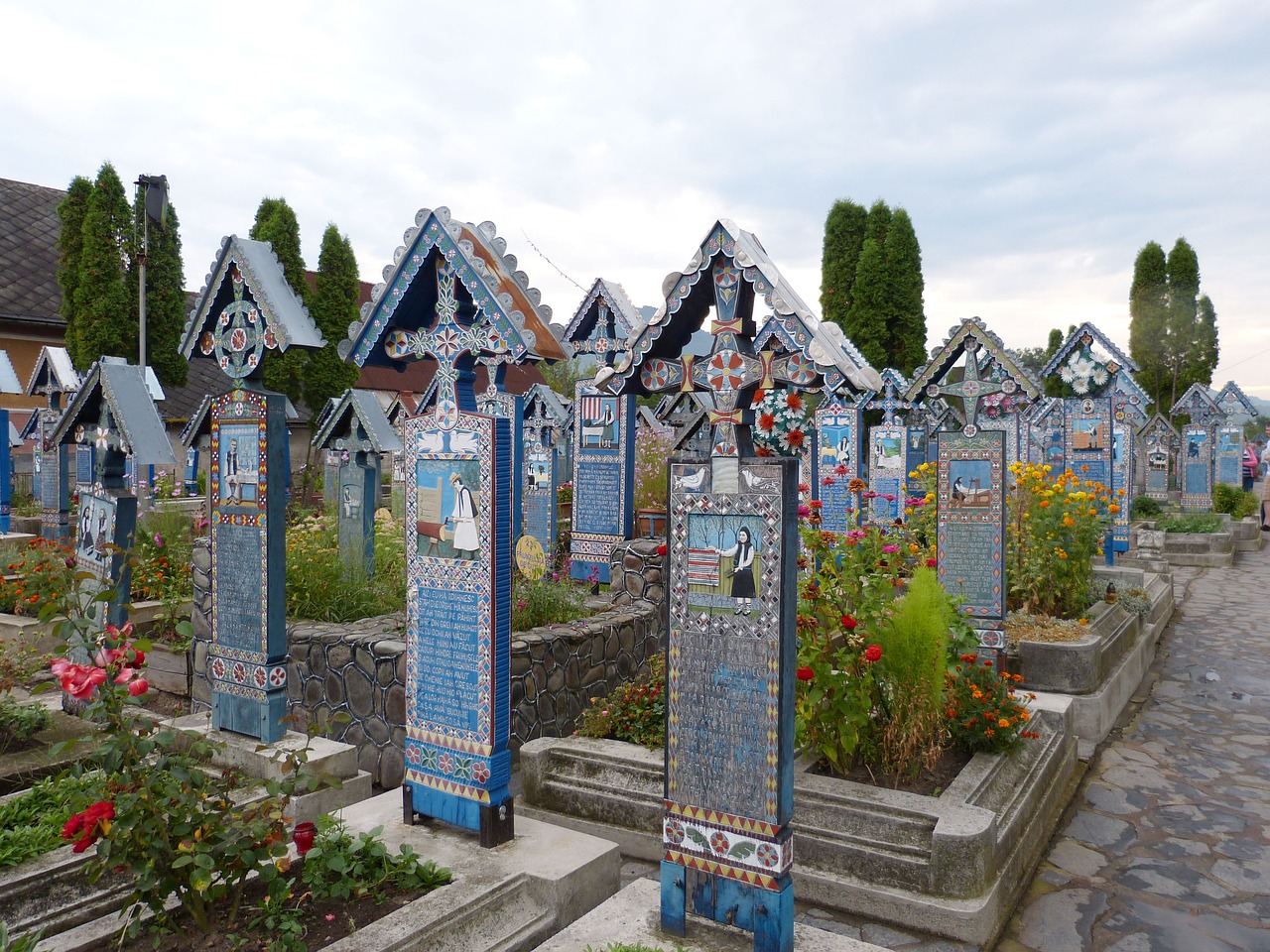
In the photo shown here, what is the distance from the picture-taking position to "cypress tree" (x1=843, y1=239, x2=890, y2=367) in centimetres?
2572

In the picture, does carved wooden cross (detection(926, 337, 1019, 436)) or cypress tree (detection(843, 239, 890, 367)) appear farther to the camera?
cypress tree (detection(843, 239, 890, 367))

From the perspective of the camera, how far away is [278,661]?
4832 millimetres

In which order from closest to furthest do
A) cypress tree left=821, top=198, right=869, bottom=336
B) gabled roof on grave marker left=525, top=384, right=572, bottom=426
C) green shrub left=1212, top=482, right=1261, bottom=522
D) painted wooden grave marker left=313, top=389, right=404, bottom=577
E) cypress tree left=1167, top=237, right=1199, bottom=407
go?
painted wooden grave marker left=313, top=389, right=404, bottom=577 < gabled roof on grave marker left=525, top=384, right=572, bottom=426 < green shrub left=1212, top=482, right=1261, bottom=522 < cypress tree left=821, top=198, right=869, bottom=336 < cypress tree left=1167, top=237, right=1199, bottom=407

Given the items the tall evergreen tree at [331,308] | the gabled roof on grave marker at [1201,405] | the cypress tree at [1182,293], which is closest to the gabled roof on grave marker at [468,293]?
the tall evergreen tree at [331,308]

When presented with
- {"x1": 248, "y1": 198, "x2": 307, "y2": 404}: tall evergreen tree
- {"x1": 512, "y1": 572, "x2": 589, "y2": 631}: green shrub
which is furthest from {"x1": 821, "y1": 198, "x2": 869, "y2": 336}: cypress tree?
{"x1": 512, "y1": 572, "x2": 589, "y2": 631}: green shrub

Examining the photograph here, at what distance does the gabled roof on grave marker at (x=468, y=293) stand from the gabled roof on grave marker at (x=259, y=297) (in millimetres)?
581

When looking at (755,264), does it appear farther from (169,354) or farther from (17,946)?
(169,354)

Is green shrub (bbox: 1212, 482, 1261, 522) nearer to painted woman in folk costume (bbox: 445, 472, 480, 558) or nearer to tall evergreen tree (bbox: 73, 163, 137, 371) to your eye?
painted woman in folk costume (bbox: 445, 472, 480, 558)

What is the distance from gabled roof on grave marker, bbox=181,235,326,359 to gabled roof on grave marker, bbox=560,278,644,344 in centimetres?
535

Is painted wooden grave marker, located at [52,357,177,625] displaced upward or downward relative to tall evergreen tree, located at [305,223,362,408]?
downward

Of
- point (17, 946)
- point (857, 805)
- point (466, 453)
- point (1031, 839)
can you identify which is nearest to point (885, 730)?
point (857, 805)

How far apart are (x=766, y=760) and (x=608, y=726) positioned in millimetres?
2161

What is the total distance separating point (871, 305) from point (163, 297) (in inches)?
733

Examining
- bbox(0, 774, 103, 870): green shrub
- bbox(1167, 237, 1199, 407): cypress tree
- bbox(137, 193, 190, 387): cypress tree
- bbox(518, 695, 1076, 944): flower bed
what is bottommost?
bbox(518, 695, 1076, 944): flower bed
